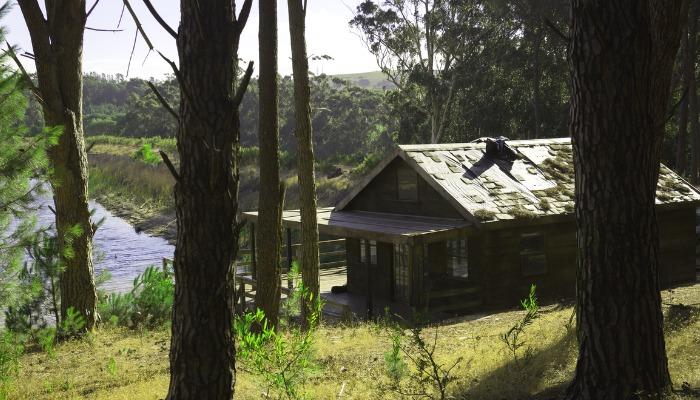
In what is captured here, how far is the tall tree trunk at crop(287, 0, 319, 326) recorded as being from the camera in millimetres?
14195

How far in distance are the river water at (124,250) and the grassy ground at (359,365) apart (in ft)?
45.9

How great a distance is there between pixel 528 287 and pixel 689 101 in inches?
827

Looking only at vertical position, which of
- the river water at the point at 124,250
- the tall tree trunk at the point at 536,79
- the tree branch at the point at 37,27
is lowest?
the river water at the point at 124,250

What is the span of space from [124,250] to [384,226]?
2226cm

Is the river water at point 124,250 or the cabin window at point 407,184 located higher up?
the cabin window at point 407,184

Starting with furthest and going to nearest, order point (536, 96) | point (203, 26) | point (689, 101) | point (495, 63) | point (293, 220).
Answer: point (495, 63)
point (536, 96)
point (689, 101)
point (293, 220)
point (203, 26)

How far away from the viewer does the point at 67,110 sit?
1182cm

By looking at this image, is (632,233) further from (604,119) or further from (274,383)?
(274,383)

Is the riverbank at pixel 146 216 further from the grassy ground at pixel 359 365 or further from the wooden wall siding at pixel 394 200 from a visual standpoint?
the grassy ground at pixel 359 365

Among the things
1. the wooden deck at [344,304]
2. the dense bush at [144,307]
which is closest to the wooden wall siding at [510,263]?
the wooden deck at [344,304]

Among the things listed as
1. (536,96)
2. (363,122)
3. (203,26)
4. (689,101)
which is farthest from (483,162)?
(363,122)

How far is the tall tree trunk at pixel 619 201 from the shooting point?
5.89 metres

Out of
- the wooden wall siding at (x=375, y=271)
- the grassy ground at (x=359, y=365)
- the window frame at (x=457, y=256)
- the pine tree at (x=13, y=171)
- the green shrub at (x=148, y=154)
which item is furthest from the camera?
the wooden wall siding at (x=375, y=271)

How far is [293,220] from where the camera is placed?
1884 cm
